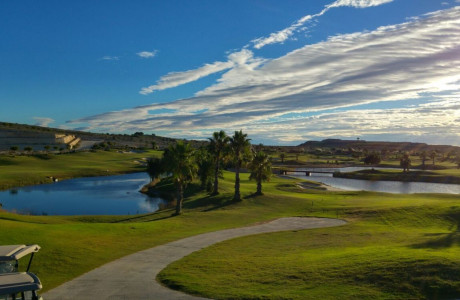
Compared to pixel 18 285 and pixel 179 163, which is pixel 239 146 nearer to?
pixel 179 163

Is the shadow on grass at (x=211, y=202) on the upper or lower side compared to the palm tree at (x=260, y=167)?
lower

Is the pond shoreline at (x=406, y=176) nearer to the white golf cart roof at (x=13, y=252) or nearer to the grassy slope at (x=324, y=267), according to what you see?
the grassy slope at (x=324, y=267)

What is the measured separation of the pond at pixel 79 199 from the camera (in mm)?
57781

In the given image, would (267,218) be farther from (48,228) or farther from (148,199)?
(148,199)

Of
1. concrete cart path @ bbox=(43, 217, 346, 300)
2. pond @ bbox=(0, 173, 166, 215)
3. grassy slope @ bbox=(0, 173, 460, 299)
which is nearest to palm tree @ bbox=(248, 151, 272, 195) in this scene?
grassy slope @ bbox=(0, 173, 460, 299)

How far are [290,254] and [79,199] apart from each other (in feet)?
178

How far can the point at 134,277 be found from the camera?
20422mm

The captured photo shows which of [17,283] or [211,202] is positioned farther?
[211,202]

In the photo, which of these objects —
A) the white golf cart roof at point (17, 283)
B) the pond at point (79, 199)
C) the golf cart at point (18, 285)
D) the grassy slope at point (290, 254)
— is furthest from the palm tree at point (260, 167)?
the white golf cart roof at point (17, 283)

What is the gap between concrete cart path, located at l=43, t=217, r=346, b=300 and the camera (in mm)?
17594

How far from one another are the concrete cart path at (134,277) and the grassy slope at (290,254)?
2.96ft

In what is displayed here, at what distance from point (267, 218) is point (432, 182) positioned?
90.0 meters

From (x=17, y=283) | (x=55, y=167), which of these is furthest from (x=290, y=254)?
(x=55, y=167)

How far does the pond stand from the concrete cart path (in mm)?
29963
